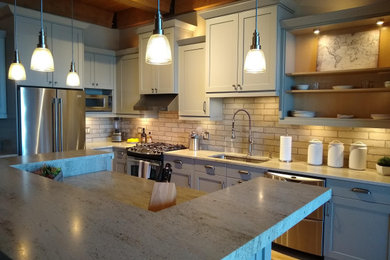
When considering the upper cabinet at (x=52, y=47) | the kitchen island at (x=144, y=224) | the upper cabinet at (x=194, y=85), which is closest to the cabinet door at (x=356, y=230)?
the kitchen island at (x=144, y=224)

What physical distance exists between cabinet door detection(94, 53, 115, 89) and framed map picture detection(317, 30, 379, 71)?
337 cm

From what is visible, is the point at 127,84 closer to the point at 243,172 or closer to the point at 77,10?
the point at 77,10

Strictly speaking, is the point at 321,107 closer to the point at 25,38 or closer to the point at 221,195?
the point at 221,195

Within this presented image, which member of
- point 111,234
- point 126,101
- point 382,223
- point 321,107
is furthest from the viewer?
point 126,101

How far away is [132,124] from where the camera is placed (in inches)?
218

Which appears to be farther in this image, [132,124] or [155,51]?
[132,124]

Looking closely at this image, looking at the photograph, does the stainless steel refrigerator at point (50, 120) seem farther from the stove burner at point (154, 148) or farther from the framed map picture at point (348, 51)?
the framed map picture at point (348, 51)

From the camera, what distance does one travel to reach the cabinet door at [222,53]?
3.64 m

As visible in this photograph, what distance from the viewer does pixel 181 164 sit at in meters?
3.97

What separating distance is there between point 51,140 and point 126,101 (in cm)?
142

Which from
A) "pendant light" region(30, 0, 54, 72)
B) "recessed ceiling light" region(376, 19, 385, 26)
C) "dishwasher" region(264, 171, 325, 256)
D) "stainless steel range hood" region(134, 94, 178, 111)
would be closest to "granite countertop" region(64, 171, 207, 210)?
"pendant light" region(30, 0, 54, 72)

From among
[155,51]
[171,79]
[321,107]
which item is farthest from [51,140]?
[321,107]

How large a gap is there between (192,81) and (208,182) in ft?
4.56

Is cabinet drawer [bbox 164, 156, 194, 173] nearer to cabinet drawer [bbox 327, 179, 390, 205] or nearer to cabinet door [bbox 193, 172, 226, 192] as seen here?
cabinet door [bbox 193, 172, 226, 192]
